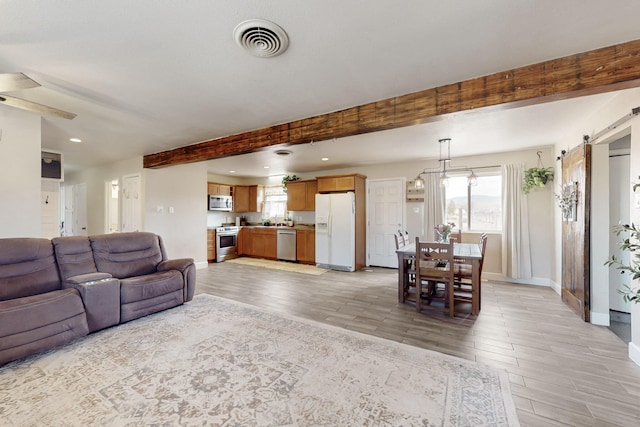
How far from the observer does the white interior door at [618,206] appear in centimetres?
321

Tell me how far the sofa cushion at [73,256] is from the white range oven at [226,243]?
3.79 m

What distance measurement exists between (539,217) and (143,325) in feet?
20.4

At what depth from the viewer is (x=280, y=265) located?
21.6 feet

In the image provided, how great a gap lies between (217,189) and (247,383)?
623 centimetres

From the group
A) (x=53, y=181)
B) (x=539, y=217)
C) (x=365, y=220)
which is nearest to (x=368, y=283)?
(x=365, y=220)

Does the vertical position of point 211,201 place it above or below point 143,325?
above

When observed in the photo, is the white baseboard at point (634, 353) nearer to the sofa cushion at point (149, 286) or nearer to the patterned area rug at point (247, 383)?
the patterned area rug at point (247, 383)

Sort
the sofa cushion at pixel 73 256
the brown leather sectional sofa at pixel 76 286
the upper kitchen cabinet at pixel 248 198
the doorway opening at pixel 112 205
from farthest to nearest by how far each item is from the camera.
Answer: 1. the upper kitchen cabinet at pixel 248 198
2. the doorway opening at pixel 112 205
3. the sofa cushion at pixel 73 256
4. the brown leather sectional sofa at pixel 76 286

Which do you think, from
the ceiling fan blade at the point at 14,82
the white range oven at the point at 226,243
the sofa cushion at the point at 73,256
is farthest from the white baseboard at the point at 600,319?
the white range oven at the point at 226,243

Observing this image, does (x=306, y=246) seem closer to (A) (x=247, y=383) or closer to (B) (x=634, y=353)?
(A) (x=247, y=383)

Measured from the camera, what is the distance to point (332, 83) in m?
2.40

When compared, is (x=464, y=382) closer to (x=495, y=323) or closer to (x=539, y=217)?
(x=495, y=323)

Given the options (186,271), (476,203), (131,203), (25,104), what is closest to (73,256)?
(186,271)

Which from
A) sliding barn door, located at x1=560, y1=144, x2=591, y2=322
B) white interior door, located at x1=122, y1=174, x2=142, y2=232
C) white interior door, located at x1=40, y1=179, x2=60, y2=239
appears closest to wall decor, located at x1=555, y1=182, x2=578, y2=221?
sliding barn door, located at x1=560, y1=144, x2=591, y2=322
